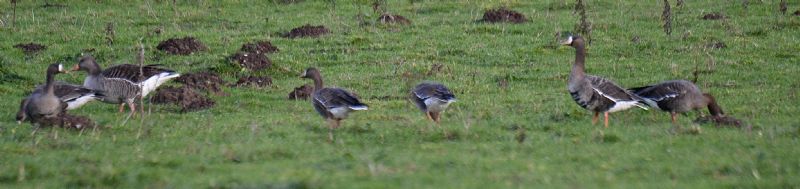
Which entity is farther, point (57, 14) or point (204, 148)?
point (57, 14)

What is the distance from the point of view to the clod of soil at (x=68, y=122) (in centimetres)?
1678

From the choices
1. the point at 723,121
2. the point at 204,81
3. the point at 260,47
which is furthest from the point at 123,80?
the point at 723,121

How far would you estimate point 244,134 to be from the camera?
643 inches

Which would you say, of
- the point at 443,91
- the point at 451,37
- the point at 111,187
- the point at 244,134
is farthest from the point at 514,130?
the point at 451,37

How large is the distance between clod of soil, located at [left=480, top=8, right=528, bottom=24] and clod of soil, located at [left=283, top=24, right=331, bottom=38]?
4552 mm

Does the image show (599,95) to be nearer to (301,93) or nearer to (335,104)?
(335,104)

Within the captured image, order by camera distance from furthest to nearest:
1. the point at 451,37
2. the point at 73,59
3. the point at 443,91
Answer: the point at 451,37 < the point at 73,59 < the point at 443,91

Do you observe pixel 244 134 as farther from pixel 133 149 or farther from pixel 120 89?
pixel 120 89

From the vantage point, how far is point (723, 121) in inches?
669

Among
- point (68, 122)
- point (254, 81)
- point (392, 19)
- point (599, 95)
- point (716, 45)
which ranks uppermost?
point (392, 19)

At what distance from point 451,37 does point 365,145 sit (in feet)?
44.3

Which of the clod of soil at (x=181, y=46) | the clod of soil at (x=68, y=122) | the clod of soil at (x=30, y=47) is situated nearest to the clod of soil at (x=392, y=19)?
the clod of soil at (x=181, y=46)

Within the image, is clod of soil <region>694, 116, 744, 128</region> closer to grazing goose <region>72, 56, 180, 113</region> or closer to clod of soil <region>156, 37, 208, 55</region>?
grazing goose <region>72, 56, 180, 113</region>

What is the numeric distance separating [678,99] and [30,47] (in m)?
15.4
